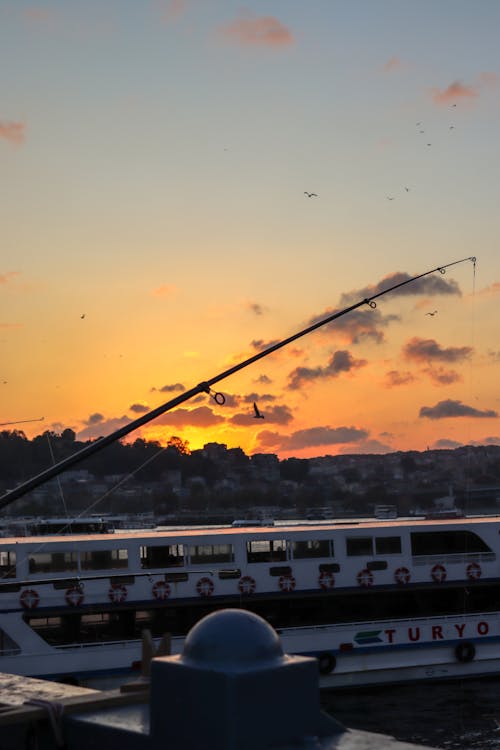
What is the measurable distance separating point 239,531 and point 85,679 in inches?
258

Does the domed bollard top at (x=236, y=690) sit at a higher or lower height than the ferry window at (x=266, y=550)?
lower

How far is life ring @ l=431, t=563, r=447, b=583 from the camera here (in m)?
32.5

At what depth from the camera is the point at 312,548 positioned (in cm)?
3192

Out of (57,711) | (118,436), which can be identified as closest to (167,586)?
(118,436)

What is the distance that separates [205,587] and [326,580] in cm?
374

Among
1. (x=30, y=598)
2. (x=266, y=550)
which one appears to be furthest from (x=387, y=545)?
(x=30, y=598)

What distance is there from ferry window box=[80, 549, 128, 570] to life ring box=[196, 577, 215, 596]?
2135 mm

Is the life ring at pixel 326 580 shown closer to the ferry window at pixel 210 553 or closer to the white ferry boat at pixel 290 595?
the white ferry boat at pixel 290 595

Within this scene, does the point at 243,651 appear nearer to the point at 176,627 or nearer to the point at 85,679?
the point at 85,679

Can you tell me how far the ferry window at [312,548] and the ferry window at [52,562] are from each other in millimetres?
6459

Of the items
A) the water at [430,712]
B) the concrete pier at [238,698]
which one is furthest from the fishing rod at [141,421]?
the water at [430,712]

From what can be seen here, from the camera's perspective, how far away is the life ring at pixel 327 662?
30.3 meters

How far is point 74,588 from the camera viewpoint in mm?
28875

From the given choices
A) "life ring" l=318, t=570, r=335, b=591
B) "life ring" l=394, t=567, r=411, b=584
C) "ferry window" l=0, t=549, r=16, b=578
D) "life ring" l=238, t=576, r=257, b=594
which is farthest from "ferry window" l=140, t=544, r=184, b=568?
"life ring" l=394, t=567, r=411, b=584
